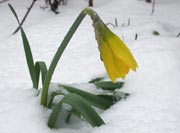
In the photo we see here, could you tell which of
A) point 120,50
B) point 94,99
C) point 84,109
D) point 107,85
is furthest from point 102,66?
point 120,50

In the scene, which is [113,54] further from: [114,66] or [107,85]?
[107,85]

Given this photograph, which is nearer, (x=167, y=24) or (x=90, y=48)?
(x=90, y=48)

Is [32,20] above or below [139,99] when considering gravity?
below

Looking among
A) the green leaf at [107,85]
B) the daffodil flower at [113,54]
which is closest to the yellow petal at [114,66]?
the daffodil flower at [113,54]

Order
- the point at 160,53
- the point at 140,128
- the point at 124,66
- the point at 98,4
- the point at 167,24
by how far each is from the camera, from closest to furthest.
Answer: the point at 124,66 < the point at 140,128 < the point at 160,53 < the point at 167,24 < the point at 98,4

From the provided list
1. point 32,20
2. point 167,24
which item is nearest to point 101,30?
point 167,24

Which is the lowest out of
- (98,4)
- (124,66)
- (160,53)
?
(98,4)

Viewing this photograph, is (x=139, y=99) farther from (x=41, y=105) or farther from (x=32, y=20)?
(x=32, y=20)
